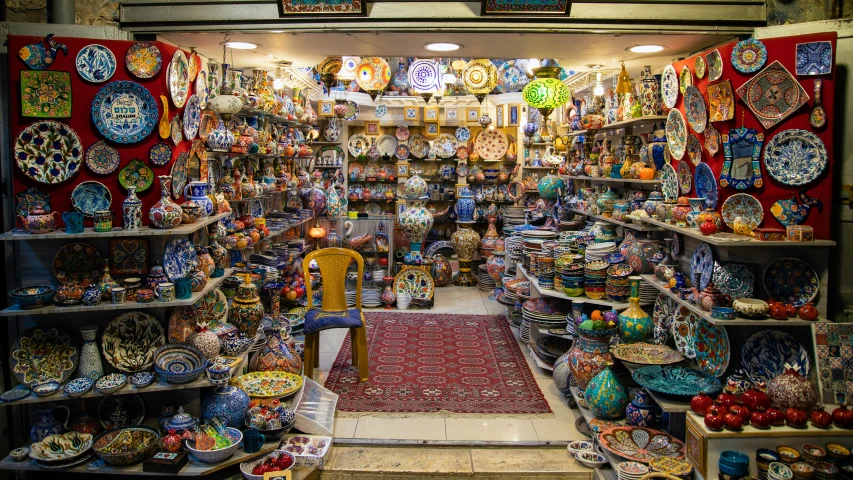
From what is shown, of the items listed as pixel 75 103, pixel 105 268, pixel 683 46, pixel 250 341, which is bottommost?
pixel 250 341

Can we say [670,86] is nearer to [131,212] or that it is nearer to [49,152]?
[131,212]

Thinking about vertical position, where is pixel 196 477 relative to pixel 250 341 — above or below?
below

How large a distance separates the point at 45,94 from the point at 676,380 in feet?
11.9

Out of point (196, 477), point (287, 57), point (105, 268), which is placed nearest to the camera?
point (196, 477)

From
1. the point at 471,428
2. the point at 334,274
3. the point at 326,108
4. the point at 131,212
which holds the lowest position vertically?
the point at 471,428

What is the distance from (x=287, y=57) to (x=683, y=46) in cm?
282

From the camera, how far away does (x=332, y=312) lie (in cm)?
493

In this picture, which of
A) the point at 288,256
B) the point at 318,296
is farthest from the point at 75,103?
the point at 318,296

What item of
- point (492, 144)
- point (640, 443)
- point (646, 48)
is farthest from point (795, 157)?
point (492, 144)

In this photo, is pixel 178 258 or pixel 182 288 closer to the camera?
pixel 182 288

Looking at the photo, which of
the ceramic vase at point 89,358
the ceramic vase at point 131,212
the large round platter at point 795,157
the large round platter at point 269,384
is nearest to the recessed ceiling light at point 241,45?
the ceramic vase at point 131,212

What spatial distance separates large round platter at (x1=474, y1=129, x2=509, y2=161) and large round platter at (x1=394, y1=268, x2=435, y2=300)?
2.39 meters

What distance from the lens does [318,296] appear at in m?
6.87

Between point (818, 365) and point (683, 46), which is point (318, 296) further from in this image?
point (818, 365)
